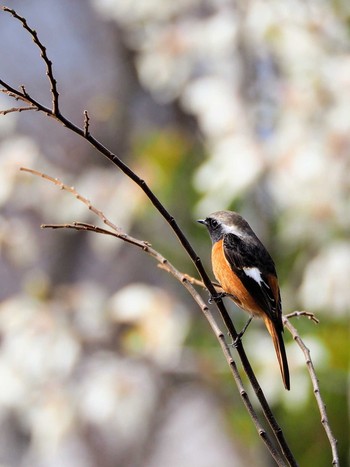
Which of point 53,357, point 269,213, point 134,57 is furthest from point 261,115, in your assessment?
point 134,57

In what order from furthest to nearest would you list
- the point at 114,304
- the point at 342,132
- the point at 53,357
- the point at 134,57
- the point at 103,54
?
the point at 103,54 → the point at 134,57 → the point at 114,304 → the point at 53,357 → the point at 342,132

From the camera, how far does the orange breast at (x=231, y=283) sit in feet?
5.54

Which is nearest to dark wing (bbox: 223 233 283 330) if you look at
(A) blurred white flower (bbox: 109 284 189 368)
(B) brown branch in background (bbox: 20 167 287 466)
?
(B) brown branch in background (bbox: 20 167 287 466)

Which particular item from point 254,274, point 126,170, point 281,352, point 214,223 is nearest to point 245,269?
point 254,274

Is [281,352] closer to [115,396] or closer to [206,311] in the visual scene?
[206,311]

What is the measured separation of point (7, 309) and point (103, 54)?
11.5ft

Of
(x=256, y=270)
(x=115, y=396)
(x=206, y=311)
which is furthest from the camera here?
(x=115, y=396)

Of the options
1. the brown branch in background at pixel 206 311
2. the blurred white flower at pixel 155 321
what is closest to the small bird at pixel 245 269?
the brown branch in background at pixel 206 311

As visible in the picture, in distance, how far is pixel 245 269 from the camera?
1.70 metres

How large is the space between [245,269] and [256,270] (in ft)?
0.08

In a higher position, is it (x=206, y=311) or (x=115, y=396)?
(x=115, y=396)

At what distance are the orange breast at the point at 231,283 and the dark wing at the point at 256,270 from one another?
12 millimetres

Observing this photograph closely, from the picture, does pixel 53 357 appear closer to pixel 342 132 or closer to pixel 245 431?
pixel 245 431

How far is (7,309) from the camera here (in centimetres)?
339
